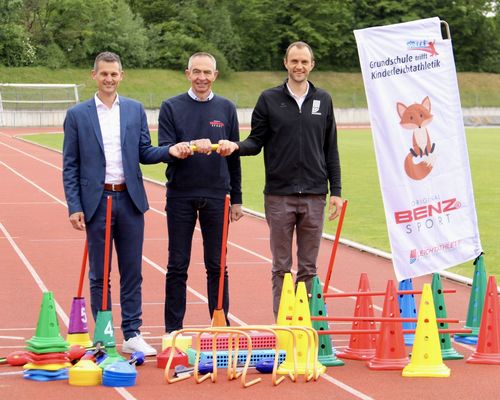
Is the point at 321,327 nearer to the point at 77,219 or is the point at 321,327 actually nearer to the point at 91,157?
the point at 77,219

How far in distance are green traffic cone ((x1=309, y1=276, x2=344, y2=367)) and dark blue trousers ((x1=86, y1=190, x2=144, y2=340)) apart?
1.28 meters

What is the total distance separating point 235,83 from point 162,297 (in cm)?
7712

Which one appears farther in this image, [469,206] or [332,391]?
[469,206]

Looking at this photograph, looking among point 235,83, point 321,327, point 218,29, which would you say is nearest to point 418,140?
point 321,327

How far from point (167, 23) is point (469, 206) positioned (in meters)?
82.4

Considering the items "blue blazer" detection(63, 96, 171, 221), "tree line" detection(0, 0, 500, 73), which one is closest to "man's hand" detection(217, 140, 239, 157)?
"blue blazer" detection(63, 96, 171, 221)

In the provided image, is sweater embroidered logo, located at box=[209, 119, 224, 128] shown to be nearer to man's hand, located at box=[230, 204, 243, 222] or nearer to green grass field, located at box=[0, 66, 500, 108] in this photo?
man's hand, located at box=[230, 204, 243, 222]

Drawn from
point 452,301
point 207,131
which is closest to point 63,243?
point 452,301

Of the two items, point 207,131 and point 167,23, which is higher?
point 167,23

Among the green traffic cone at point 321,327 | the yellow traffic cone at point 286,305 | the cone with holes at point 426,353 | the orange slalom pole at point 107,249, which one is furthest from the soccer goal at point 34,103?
the cone with holes at point 426,353

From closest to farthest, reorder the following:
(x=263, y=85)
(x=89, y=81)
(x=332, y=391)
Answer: (x=332, y=391) < (x=89, y=81) < (x=263, y=85)

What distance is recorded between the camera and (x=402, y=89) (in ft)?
29.8

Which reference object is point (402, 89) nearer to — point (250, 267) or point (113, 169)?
point (113, 169)

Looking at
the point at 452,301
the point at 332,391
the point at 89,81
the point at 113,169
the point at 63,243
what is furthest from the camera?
the point at 89,81
